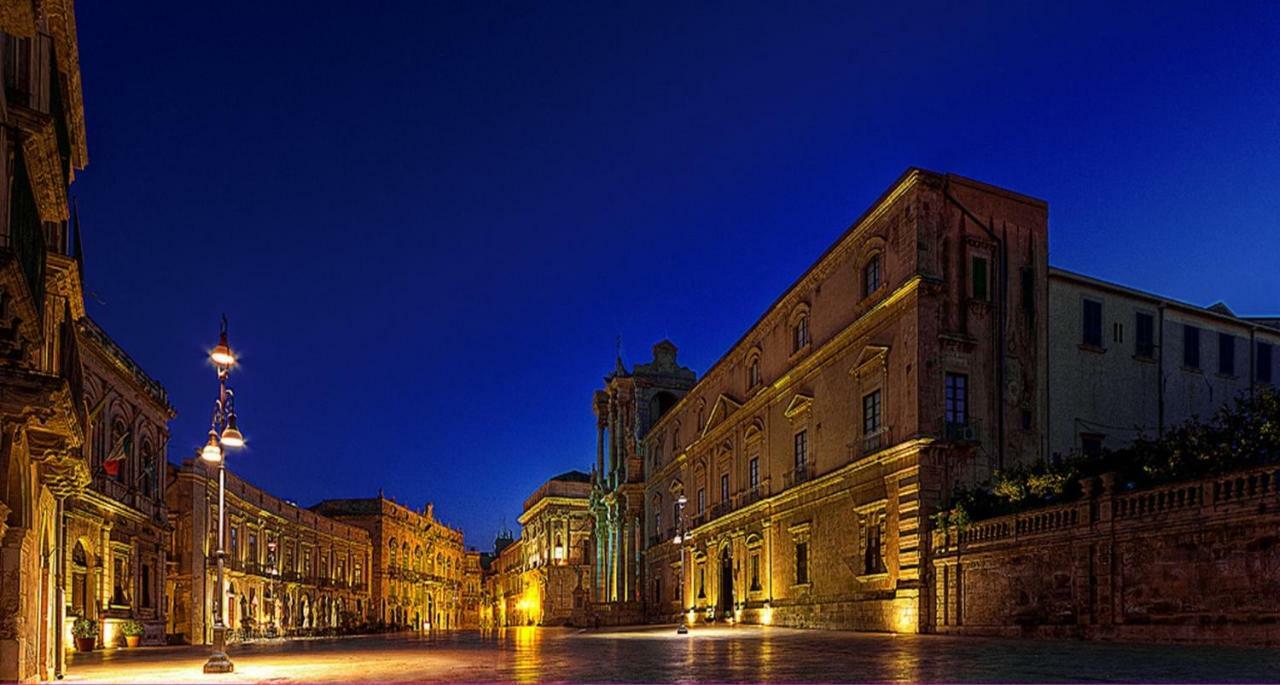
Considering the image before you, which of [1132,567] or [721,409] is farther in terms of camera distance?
[721,409]

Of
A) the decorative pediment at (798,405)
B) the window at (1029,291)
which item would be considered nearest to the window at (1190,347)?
the window at (1029,291)

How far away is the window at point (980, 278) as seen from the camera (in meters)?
26.8

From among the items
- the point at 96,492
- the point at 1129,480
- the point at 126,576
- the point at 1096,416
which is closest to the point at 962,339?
the point at 1096,416

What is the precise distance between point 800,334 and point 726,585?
1372 cm

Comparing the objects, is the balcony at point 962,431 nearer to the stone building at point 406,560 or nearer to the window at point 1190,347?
the window at point 1190,347

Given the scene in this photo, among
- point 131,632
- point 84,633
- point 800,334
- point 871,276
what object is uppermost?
point 871,276

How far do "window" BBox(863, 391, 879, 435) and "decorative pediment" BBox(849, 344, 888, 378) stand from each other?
29.5 inches

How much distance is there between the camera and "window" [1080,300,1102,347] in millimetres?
27891

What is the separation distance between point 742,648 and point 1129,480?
8208mm

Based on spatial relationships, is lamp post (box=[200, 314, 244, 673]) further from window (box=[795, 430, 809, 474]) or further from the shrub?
window (box=[795, 430, 809, 474])

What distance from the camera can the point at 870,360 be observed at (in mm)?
29109

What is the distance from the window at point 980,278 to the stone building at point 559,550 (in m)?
57.3

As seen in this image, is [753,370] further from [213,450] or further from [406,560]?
[406,560]

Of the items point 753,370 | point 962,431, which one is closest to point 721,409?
point 753,370
